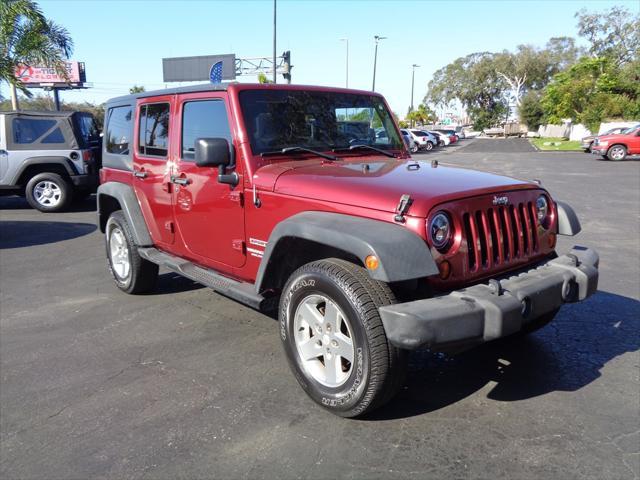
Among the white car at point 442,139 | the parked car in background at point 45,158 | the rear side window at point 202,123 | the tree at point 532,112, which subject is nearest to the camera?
the rear side window at point 202,123

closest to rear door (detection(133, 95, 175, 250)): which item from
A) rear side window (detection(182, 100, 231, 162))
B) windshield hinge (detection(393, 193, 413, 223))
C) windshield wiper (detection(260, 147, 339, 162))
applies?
rear side window (detection(182, 100, 231, 162))

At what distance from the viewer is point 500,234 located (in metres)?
3.17

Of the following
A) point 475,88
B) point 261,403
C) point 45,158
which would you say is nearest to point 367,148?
point 261,403

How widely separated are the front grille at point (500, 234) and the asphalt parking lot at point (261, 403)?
0.90m

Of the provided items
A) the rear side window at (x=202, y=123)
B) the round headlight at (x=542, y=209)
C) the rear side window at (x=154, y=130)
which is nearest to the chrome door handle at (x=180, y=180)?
the rear side window at (x=202, y=123)

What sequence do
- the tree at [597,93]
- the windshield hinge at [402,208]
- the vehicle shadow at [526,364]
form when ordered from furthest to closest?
1. the tree at [597,93]
2. the vehicle shadow at [526,364]
3. the windshield hinge at [402,208]

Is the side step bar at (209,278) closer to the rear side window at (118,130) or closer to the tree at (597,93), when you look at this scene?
the rear side window at (118,130)

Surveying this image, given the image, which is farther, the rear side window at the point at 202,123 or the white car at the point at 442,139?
the white car at the point at 442,139

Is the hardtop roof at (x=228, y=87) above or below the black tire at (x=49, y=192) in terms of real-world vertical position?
above

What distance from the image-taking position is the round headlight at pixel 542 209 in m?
3.60

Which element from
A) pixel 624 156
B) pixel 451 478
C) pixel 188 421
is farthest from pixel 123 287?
pixel 624 156

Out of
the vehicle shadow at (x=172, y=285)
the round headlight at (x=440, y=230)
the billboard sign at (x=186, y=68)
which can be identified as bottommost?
the vehicle shadow at (x=172, y=285)

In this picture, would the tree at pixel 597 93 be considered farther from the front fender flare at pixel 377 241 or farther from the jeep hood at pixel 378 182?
the front fender flare at pixel 377 241

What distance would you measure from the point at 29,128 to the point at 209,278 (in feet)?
27.6
